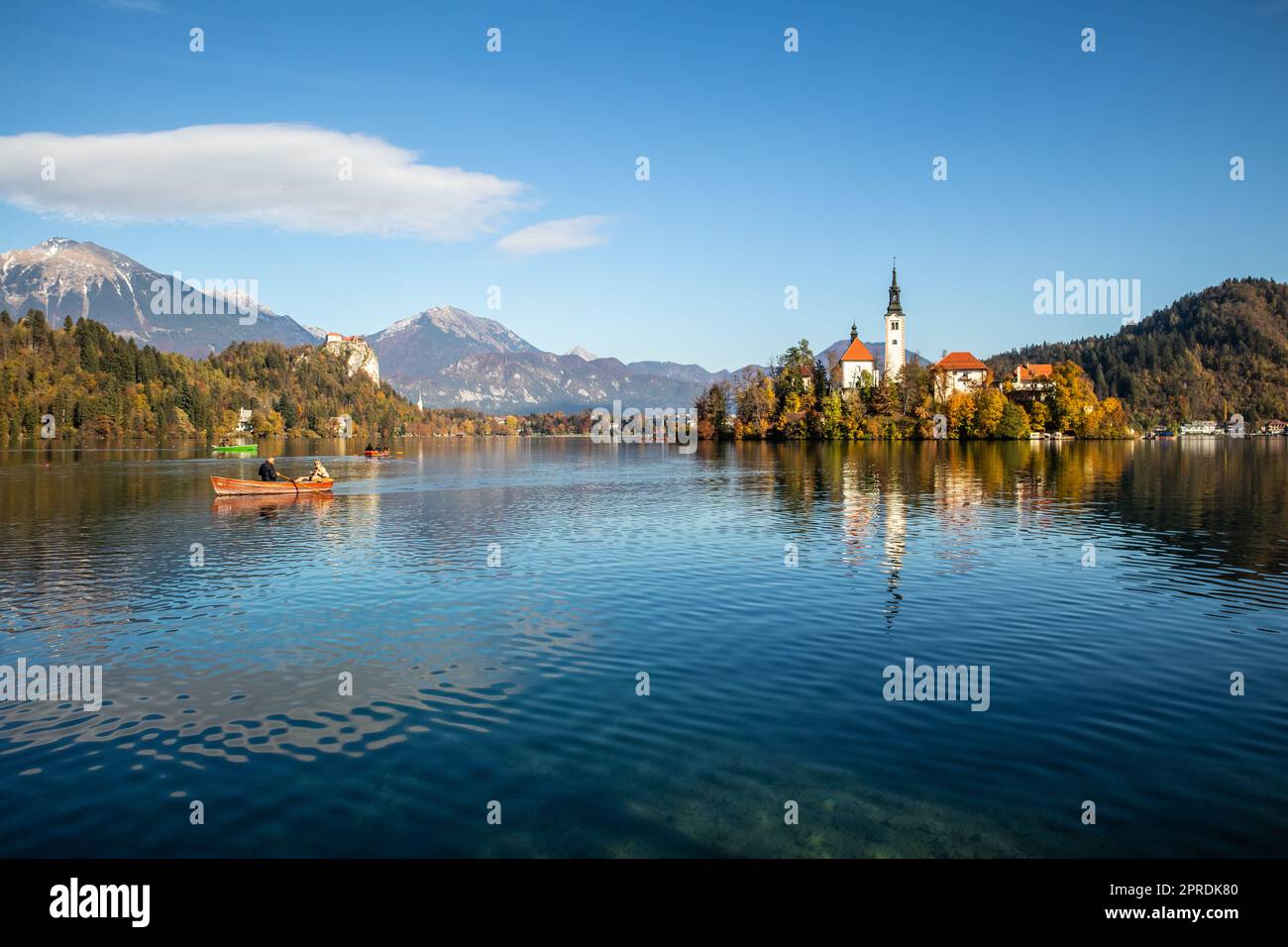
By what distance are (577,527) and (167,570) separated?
2163 cm

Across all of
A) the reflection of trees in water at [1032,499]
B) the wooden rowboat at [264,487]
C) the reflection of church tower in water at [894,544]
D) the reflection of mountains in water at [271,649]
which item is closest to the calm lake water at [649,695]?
the reflection of mountains in water at [271,649]

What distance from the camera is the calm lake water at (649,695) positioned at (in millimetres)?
12234

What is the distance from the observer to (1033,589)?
29.2 meters

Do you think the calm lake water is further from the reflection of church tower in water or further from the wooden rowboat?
the wooden rowboat

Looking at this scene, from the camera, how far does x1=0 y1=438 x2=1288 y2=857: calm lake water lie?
1223 cm

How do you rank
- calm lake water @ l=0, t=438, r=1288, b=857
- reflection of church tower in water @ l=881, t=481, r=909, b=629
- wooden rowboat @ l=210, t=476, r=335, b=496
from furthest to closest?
wooden rowboat @ l=210, t=476, r=335, b=496
reflection of church tower in water @ l=881, t=481, r=909, b=629
calm lake water @ l=0, t=438, r=1288, b=857

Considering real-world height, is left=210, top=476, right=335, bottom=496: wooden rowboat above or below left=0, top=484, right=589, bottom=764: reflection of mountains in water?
above

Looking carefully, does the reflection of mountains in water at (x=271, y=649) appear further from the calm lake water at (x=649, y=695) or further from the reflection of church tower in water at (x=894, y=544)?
the reflection of church tower in water at (x=894, y=544)

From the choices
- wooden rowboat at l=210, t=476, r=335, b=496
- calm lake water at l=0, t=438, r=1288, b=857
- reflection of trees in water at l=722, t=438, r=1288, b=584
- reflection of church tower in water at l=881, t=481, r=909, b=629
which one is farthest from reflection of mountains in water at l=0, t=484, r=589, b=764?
wooden rowboat at l=210, t=476, r=335, b=496

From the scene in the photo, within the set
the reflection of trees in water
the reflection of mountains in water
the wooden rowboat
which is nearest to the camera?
the reflection of mountains in water

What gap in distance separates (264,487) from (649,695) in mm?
59232

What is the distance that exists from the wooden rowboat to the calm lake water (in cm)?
2135

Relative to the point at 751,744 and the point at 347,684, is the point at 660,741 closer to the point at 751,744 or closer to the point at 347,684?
the point at 751,744

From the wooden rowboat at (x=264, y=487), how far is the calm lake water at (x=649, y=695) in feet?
70.0
